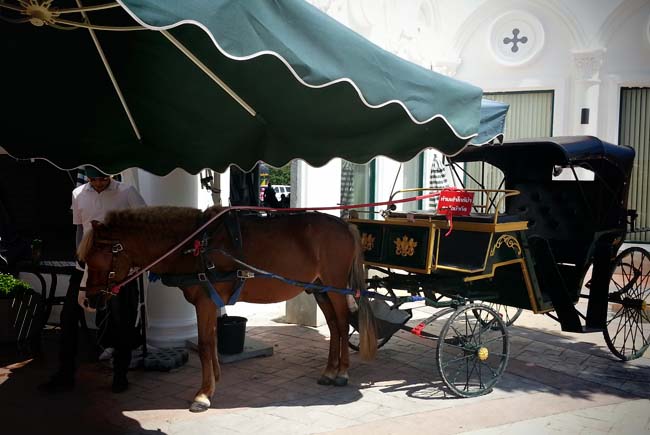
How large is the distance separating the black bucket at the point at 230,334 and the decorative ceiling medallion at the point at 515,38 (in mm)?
11064

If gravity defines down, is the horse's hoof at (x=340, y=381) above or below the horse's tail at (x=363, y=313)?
below

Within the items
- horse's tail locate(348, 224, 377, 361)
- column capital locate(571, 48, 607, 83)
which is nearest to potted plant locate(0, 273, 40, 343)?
horse's tail locate(348, 224, 377, 361)

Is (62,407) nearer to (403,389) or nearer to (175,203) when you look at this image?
(175,203)

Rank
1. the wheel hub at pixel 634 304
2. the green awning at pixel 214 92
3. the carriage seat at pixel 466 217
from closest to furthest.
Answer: the green awning at pixel 214 92 → the carriage seat at pixel 466 217 → the wheel hub at pixel 634 304

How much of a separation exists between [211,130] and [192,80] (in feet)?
2.30

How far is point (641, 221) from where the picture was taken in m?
14.2

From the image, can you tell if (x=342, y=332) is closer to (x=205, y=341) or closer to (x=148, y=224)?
(x=205, y=341)

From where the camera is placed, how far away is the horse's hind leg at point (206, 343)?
4848 millimetres

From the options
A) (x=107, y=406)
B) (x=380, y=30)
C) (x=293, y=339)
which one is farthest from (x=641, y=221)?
(x=107, y=406)

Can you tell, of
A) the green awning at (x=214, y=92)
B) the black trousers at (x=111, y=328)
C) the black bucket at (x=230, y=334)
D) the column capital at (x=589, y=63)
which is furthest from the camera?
the column capital at (x=589, y=63)

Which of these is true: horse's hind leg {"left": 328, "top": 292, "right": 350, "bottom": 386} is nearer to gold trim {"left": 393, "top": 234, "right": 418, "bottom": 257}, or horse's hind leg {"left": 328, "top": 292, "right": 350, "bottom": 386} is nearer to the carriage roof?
gold trim {"left": 393, "top": 234, "right": 418, "bottom": 257}

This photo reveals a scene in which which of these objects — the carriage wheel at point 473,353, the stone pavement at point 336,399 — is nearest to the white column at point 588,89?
the stone pavement at point 336,399

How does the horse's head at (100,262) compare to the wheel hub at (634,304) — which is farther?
the wheel hub at (634,304)

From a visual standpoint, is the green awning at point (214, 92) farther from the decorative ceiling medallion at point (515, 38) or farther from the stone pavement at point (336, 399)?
the decorative ceiling medallion at point (515, 38)
